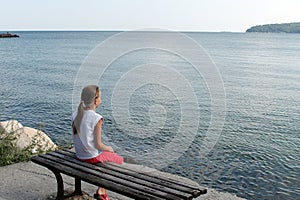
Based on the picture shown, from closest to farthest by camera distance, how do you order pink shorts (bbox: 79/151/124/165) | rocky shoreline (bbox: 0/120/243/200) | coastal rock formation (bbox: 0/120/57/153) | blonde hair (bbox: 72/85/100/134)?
blonde hair (bbox: 72/85/100/134) < pink shorts (bbox: 79/151/124/165) < rocky shoreline (bbox: 0/120/243/200) < coastal rock formation (bbox: 0/120/57/153)

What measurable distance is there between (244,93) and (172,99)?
6204 mm

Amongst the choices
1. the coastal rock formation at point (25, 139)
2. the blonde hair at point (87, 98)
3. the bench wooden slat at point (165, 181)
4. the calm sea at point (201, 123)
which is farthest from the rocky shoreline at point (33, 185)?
the calm sea at point (201, 123)

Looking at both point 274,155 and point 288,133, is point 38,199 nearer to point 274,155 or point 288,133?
point 274,155

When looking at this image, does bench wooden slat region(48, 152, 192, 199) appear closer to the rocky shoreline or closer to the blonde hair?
the blonde hair

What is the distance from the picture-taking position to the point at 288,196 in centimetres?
927

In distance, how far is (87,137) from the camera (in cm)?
474

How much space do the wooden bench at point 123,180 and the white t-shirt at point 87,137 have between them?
141 mm

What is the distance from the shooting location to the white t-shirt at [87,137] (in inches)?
185

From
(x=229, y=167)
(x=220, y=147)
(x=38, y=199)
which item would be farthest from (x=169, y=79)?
(x=38, y=199)

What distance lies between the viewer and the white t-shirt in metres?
4.69

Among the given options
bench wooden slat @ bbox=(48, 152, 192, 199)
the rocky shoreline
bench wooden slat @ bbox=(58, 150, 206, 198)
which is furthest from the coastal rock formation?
bench wooden slat @ bbox=(58, 150, 206, 198)

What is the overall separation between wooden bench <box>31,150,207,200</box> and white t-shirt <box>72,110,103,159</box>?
141mm

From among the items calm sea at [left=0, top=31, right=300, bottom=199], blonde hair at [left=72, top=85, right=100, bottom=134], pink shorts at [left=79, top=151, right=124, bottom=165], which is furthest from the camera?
calm sea at [left=0, top=31, right=300, bottom=199]

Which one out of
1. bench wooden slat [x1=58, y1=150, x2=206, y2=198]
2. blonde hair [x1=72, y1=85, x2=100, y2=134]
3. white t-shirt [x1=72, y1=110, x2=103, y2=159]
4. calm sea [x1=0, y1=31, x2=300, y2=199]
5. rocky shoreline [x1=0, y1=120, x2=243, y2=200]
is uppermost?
blonde hair [x1=72, y1=85, x2=100, y2=134]
